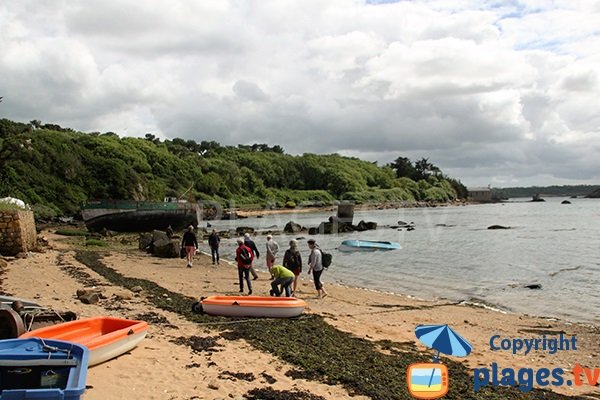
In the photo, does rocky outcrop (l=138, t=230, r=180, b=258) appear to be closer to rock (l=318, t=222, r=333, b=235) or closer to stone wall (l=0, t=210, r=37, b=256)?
stone wall (l=0, t=210, r=37, b=256)

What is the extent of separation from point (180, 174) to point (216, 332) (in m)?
97.1

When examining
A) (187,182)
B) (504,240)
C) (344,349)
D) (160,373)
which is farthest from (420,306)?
(187,182)

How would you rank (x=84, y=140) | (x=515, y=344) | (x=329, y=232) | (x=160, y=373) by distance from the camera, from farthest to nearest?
(x=84, y=140)
(x=329, y=232)
(x=515, y=344)
(x=160, y=373)

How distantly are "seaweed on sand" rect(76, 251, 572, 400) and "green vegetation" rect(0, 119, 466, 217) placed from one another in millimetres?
47633

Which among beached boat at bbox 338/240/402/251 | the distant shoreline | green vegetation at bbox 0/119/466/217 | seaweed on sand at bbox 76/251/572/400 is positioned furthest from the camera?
the distant shoreline

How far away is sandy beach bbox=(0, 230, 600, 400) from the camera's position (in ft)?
24.6

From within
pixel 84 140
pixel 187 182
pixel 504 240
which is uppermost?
pixel 84 140

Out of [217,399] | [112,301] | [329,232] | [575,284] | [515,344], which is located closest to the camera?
[217,399]

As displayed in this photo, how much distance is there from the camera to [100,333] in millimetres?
9133

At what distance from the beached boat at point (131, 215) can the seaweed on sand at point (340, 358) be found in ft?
103

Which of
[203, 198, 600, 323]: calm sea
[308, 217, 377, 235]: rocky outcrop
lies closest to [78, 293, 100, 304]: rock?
[203, 198, 600, 323]: calm sea

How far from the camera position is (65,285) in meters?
15.1

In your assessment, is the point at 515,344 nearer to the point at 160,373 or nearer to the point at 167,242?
the point at 160,373

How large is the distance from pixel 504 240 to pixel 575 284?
22.6 metres
